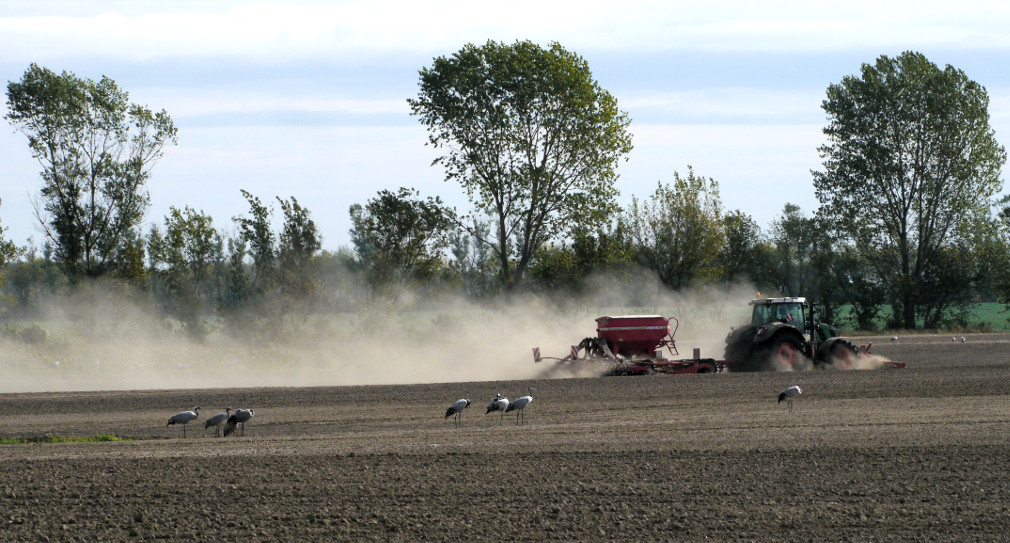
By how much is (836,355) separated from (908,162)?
105 ft

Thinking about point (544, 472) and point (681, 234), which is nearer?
point (544, 472)

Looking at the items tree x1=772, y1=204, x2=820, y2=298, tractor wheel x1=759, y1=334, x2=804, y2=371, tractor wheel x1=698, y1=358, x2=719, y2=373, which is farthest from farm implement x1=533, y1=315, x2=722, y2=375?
tree x1=772, y1=204, x2=820, y2=298

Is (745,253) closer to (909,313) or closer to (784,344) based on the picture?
(909,313)

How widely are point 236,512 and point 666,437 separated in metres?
7.83

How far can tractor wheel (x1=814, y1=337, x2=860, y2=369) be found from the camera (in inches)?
1163

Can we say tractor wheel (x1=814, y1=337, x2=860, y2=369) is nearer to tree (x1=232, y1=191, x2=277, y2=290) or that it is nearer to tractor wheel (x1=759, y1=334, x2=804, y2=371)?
tractor wheel (x1=759, y1=334, x2=804, y2=371)

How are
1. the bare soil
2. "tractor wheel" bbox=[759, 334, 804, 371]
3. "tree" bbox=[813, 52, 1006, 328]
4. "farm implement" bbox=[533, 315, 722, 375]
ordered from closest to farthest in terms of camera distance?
the bare soil
"tractor wheel" bbox=[759, 334, 804, 371]
"farm implement" bbox=[533, 315, 722, 375]
"tree" bbox=[813, 52, 1006, 328]

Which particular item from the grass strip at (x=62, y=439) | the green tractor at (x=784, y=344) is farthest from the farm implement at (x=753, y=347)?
the grass strip at (x=62, y=439)

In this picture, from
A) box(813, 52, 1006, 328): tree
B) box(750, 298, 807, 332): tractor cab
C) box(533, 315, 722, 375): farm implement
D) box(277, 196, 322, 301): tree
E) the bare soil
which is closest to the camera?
the bare soil

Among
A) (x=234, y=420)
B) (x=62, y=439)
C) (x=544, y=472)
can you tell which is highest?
(x=234, y=420)

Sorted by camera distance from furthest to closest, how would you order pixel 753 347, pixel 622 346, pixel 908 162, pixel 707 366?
pixel 908 162 < pixel 622 346 < pixel 753 347 < pixel 707 366

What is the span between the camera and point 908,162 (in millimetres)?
57531

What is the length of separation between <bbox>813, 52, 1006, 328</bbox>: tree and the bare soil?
3603cm

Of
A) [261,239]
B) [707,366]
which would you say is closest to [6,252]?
[261,239]
